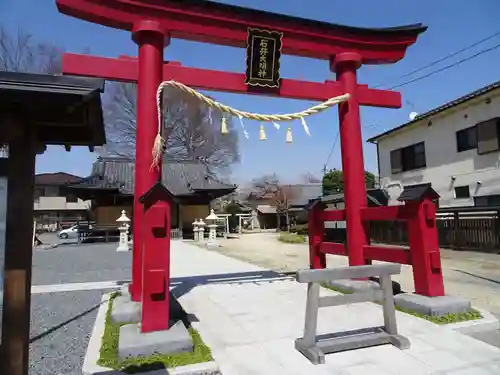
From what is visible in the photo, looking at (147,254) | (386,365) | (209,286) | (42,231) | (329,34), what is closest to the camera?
(386,365)

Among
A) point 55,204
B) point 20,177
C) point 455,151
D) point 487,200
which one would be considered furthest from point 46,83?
point 55,204

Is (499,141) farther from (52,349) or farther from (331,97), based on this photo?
(52,349)

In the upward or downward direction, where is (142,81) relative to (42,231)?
upward

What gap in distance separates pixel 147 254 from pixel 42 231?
136 ft

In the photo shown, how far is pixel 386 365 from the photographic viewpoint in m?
3.30

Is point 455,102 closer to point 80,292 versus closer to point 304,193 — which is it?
point 80,292

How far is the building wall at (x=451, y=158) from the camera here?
1378 cm

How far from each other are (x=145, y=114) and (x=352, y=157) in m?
3.86

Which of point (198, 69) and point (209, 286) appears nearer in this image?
point (198, 69)

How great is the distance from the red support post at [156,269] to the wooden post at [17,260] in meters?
1.76

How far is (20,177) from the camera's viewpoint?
87.3 inches

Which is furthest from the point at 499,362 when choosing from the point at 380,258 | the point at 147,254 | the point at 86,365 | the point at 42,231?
the point at 42,231

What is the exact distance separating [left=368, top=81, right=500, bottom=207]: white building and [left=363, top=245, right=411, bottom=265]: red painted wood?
10414 millimetres

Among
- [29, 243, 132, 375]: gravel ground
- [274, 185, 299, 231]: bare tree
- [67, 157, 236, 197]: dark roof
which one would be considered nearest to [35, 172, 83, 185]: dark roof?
[67, 157, 236, 197]: dark roof
